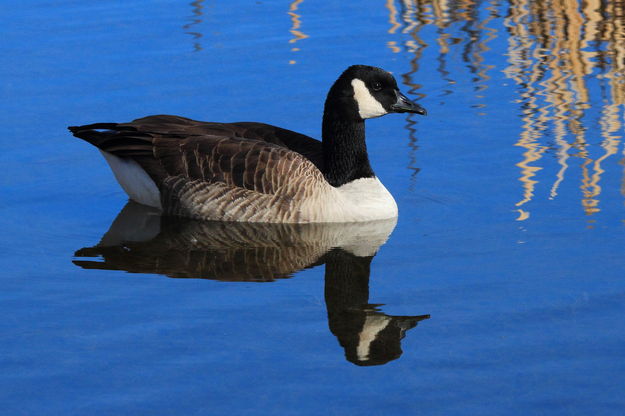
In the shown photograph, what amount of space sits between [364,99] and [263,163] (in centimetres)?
114

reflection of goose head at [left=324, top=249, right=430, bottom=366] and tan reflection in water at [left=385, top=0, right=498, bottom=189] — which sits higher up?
reflection of goose head at [left=324, top=249, right=430, bottom=366]

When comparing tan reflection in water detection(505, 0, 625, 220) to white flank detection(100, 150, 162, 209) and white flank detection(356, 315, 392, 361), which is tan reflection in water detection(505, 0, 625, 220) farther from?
white flank detection(100, 150, 162, 209)

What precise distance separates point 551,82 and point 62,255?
662 cm

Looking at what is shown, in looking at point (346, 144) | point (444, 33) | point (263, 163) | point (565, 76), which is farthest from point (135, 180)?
point (444, 33)

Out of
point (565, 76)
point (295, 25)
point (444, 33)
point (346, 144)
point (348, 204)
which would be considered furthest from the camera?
point (295, 25)

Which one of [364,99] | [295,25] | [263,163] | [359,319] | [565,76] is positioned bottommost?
[565,76]

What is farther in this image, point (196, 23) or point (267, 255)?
point (196, 23)

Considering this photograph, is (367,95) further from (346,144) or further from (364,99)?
(346,144)

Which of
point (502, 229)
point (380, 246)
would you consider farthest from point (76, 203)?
point (502, 229)

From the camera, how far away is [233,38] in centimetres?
1598

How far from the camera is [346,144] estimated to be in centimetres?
1169

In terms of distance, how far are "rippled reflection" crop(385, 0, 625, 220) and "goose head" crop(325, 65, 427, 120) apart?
85 cm

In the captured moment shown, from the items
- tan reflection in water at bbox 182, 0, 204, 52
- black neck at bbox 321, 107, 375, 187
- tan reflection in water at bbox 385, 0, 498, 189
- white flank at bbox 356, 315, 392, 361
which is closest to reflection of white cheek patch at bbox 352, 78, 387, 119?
black neck at bbox 321, 107, 375, 187

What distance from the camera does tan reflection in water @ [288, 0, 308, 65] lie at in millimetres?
15820
